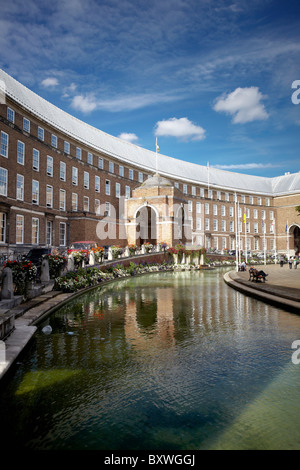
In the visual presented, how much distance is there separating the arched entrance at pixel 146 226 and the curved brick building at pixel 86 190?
0.15m

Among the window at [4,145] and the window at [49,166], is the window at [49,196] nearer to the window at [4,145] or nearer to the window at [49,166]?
the window at [49,166]

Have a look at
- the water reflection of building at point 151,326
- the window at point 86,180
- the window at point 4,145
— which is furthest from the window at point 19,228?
the water reflection of building at point 151,326

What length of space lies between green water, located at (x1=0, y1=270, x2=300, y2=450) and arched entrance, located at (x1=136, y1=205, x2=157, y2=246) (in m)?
36.7

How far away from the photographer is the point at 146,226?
4841 centimetres

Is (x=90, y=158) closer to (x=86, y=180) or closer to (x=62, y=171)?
(x=86, y=180)

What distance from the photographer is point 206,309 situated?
12.0m

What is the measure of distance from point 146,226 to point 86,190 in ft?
33.1

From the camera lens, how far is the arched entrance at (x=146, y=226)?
4612cm

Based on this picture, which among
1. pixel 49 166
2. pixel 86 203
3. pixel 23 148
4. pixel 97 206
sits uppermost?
pixel 23 148

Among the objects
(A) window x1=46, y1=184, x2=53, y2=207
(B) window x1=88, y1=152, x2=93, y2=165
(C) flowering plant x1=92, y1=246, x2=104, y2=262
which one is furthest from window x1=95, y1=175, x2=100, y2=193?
(C) flowering plant x1=92, y1=246, x2=104, y2=262

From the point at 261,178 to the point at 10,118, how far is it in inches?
2688

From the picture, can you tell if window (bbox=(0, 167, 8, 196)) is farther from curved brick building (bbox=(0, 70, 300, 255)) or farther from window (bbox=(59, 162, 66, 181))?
window (bbox=(59, 162, 66, 181))

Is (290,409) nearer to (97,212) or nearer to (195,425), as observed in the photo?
(195,425)

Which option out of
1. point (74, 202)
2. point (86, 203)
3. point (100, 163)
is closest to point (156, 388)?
point (74, 202)
